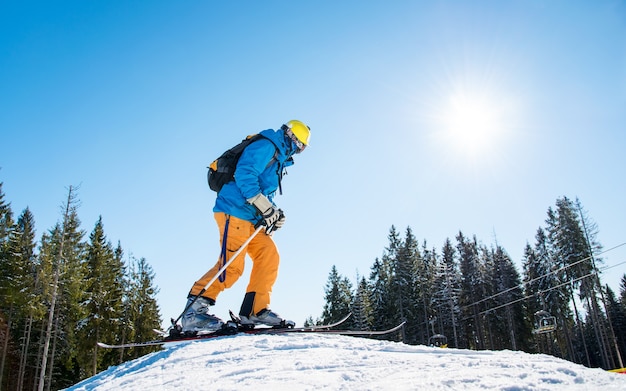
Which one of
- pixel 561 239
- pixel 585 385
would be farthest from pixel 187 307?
pixel 561 239

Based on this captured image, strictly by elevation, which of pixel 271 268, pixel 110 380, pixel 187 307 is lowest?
pixel 110 380

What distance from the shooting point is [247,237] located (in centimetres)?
539

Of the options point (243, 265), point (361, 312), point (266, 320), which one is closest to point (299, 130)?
point (243, 265)

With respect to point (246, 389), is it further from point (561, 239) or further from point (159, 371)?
point (561, 239)

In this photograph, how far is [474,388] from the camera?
210 centimetres

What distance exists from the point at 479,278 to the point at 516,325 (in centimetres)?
551

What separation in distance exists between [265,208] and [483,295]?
43976 mm

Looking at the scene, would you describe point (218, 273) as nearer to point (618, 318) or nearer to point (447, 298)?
point (447, 298)

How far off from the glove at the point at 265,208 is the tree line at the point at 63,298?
24499 millimetres

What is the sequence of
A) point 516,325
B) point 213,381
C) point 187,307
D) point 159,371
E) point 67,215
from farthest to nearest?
1. point 516,325
2. point 67,215
3. point 187,307
4. point 159,371
5. point 213,381

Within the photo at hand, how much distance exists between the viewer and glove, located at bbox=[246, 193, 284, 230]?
5.23 m

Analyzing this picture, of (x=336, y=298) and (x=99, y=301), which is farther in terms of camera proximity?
(x=336, y=298)

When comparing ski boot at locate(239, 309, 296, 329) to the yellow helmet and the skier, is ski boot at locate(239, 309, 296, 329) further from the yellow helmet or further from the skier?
the yellow helmet

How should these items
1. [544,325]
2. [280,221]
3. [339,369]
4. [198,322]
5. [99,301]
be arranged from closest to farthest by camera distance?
1. [339,369]
2. [198,322]
3. [280,221]
4. [544,325]
5. [99,301]
